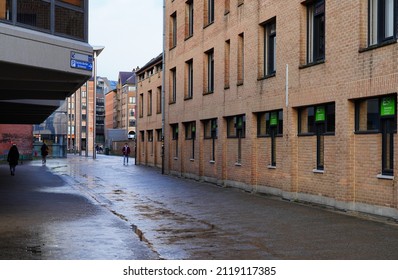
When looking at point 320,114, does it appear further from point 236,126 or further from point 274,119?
point 236,126

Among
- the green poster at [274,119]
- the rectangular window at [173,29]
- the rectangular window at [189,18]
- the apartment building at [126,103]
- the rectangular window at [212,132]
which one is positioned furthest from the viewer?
the apartment building at [126,103]

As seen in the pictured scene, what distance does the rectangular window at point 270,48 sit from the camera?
19375 millimetres

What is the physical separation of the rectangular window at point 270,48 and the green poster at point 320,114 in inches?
137

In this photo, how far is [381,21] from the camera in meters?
13.4

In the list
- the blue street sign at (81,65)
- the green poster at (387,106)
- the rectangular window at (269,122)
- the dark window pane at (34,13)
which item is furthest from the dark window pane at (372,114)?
the dark window pane at (34,13)

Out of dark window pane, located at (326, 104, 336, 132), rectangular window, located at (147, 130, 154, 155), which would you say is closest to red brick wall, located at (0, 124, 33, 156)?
rectangular window, located at (147, 130, 154, 155)

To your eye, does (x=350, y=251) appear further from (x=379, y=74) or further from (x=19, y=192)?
(x=19, y=192)

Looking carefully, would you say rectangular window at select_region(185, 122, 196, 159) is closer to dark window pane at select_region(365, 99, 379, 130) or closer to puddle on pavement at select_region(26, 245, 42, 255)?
dark window pane at select_region(365, 99, 379, 130)

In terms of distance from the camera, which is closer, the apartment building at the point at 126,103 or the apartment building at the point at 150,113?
the apartment building at the point at 150,113

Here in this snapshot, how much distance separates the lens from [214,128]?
83.1 ft

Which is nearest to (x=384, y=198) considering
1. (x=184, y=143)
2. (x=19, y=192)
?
(x=19, y=192)

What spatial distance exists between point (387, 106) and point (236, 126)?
990cm

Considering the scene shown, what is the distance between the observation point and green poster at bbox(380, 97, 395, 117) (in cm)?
1284

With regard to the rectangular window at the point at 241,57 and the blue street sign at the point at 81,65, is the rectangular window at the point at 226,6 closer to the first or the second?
the rectangular window at the point at 241,57
